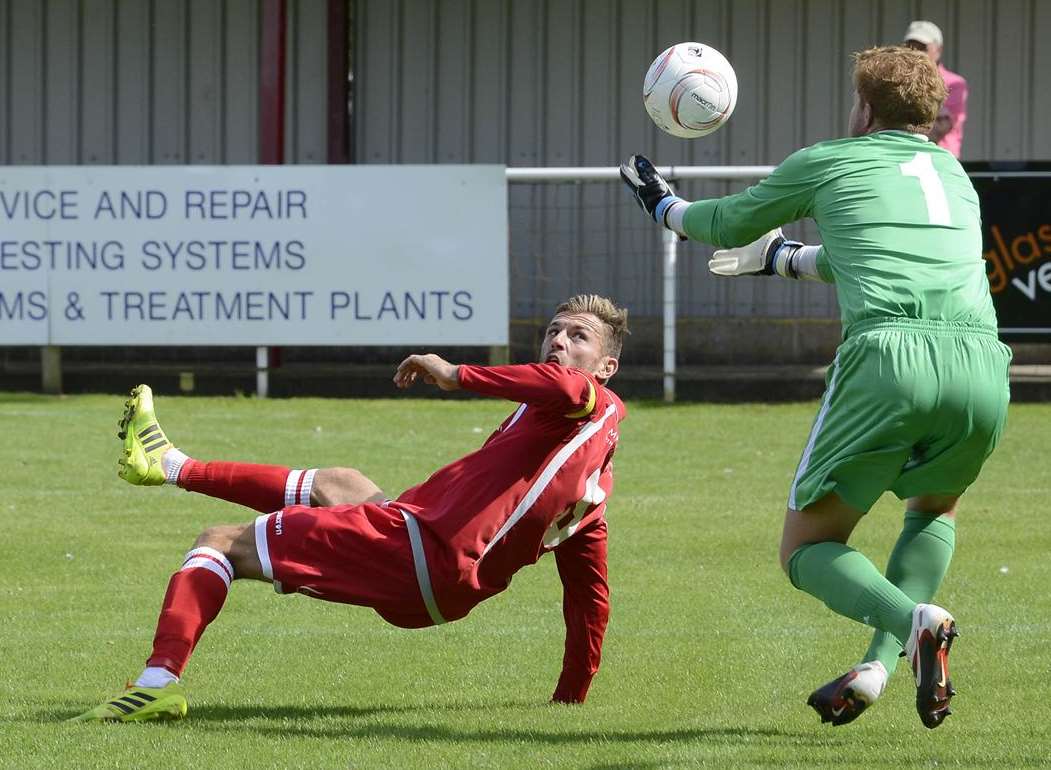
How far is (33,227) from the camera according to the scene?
43.5 ft

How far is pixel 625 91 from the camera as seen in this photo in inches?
610

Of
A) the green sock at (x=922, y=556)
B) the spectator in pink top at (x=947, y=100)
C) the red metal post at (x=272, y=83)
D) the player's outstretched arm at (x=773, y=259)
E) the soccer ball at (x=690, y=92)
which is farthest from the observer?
the red metal post at (x=272, y=83)

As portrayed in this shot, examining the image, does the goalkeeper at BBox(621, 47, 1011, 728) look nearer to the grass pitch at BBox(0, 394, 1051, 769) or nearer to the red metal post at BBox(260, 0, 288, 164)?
the grass pitch at BBox(0, 394, 1051, 769)

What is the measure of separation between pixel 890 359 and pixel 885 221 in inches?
16.3

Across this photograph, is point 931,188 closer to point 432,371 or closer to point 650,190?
point 650,190

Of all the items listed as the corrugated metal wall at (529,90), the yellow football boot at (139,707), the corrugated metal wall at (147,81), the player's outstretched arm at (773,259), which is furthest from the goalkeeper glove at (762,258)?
the corrugated metal wall at (147,81)

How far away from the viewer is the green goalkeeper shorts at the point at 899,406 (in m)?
4.37

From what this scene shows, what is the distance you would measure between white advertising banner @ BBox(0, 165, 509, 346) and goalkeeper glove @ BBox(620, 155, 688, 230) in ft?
25.9

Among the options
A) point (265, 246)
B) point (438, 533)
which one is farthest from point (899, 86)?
point (265, 246)

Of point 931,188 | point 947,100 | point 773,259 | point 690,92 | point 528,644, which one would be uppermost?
point 947,100

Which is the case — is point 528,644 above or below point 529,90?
below

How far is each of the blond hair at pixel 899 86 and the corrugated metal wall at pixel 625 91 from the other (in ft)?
34.0

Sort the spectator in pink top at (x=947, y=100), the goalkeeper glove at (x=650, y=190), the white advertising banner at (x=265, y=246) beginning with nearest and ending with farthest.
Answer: the goalkeeper glove at (x=650, y=190) < the spectator in pink top at (x=947, y=100) < the white advertising banner at (x=265, y=246)

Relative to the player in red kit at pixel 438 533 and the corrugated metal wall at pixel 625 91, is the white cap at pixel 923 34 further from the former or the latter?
the player in red kit at pixel 438 533
